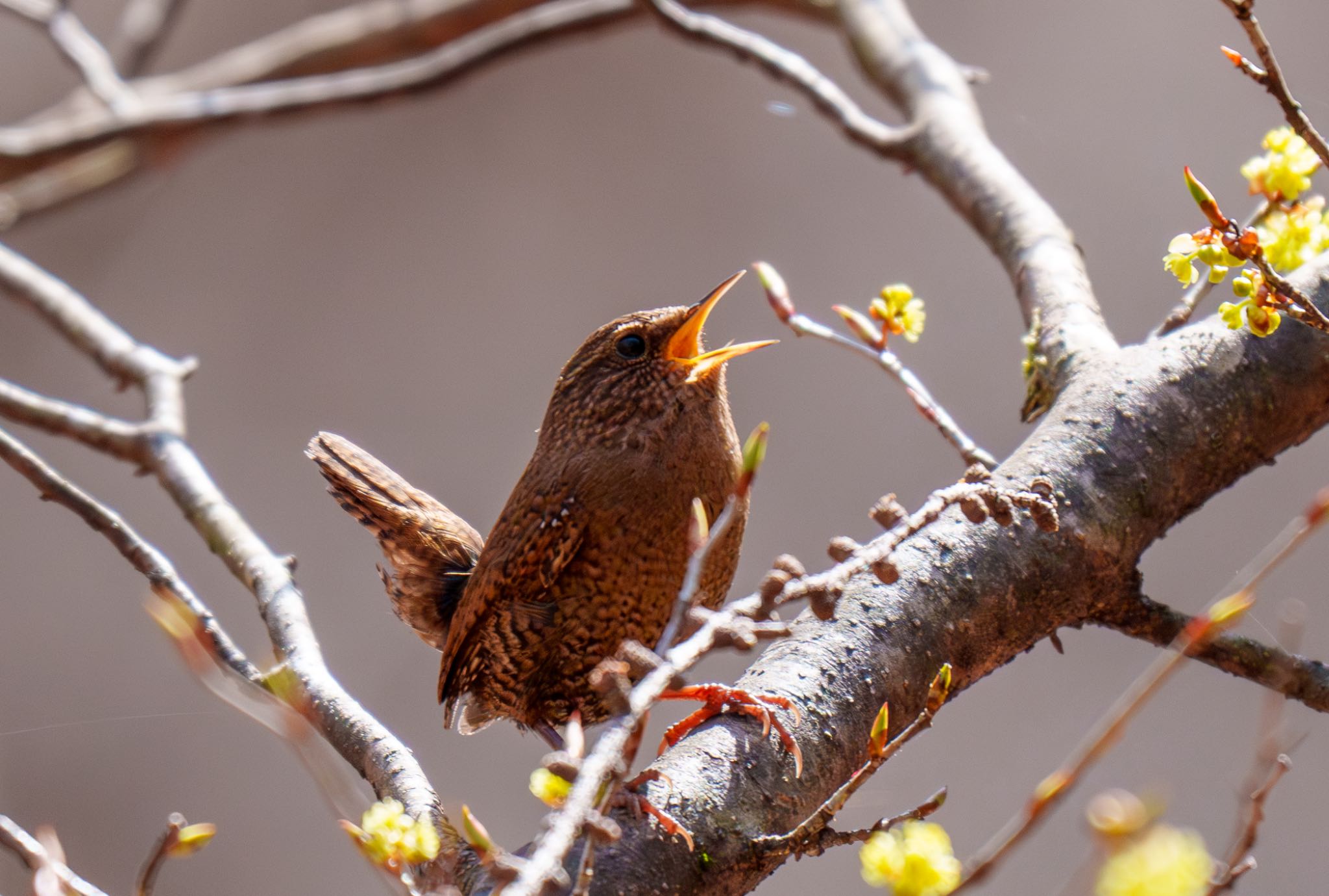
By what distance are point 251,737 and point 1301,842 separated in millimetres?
3271

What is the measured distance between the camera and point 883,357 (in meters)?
1.23

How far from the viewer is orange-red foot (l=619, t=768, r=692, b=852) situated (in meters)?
0.89

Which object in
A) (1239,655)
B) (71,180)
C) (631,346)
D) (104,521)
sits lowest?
(1239,655)

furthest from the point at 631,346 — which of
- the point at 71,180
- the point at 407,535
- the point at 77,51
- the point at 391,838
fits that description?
the point at 71,180

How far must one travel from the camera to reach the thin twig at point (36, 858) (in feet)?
2.05

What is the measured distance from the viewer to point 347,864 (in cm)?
378

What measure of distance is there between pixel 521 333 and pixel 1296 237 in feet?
10.9

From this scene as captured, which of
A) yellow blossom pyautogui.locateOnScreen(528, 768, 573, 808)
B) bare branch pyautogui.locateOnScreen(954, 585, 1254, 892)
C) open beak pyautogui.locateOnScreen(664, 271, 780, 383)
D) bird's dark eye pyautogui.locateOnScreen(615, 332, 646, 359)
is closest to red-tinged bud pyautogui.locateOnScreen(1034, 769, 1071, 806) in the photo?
bare branch pyautogui.locateOnScreen(954, 585, 1254, 892)

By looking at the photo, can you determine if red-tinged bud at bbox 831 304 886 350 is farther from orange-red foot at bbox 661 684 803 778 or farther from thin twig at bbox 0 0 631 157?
thin twig at bbox 0 0 631 157

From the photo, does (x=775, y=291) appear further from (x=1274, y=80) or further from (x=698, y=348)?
(x=1274, y=80)

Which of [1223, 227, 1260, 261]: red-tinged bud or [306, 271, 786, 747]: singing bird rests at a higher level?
[306, 271, 786, 747]: singing bird

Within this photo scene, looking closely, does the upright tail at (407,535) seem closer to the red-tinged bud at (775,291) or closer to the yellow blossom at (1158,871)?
the red-tinged bud at (775,291)

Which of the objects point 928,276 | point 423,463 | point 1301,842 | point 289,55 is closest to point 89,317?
point 289,55

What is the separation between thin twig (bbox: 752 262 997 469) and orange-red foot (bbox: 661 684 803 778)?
0.37m
